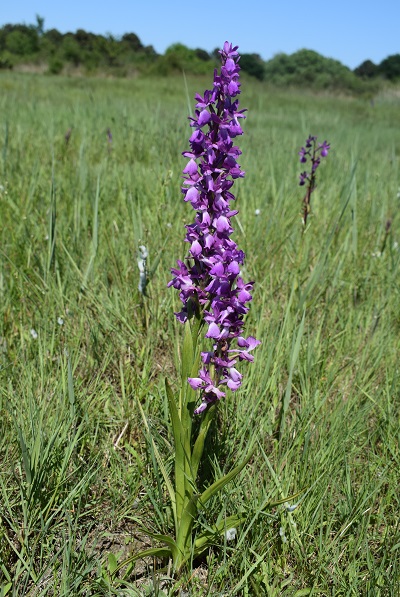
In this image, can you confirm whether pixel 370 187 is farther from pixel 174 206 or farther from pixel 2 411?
pixel 2 411

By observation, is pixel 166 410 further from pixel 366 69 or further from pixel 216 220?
pixel 366 69

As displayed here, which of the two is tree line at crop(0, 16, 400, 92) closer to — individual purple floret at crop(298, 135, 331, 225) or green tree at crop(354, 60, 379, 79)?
green tree at crop(354, 60, 379, 79)

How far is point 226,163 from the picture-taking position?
3.69ft

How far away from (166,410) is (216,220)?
28.0 inches

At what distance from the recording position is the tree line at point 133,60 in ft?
92.6

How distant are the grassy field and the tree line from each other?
26.0ft

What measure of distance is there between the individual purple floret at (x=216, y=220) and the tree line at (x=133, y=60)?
361 inches

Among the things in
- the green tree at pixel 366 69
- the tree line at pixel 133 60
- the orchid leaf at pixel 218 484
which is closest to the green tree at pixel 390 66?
the tree line at pixel 133 60

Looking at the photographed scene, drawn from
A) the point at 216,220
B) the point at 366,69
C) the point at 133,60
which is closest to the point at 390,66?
the point at 366,69

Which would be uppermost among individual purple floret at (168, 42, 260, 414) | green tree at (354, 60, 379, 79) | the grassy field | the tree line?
green tree at (354, 60, 379, 79)

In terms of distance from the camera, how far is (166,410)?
158 centimetres

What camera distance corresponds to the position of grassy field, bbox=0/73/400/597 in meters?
1.31

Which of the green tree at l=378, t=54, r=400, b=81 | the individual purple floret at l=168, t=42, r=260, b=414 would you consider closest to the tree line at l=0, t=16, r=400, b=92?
the green tree at l=378, t=54, r=400, b=81

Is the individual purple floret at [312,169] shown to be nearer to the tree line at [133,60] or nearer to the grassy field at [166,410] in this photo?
the grassy field at [166,410]
